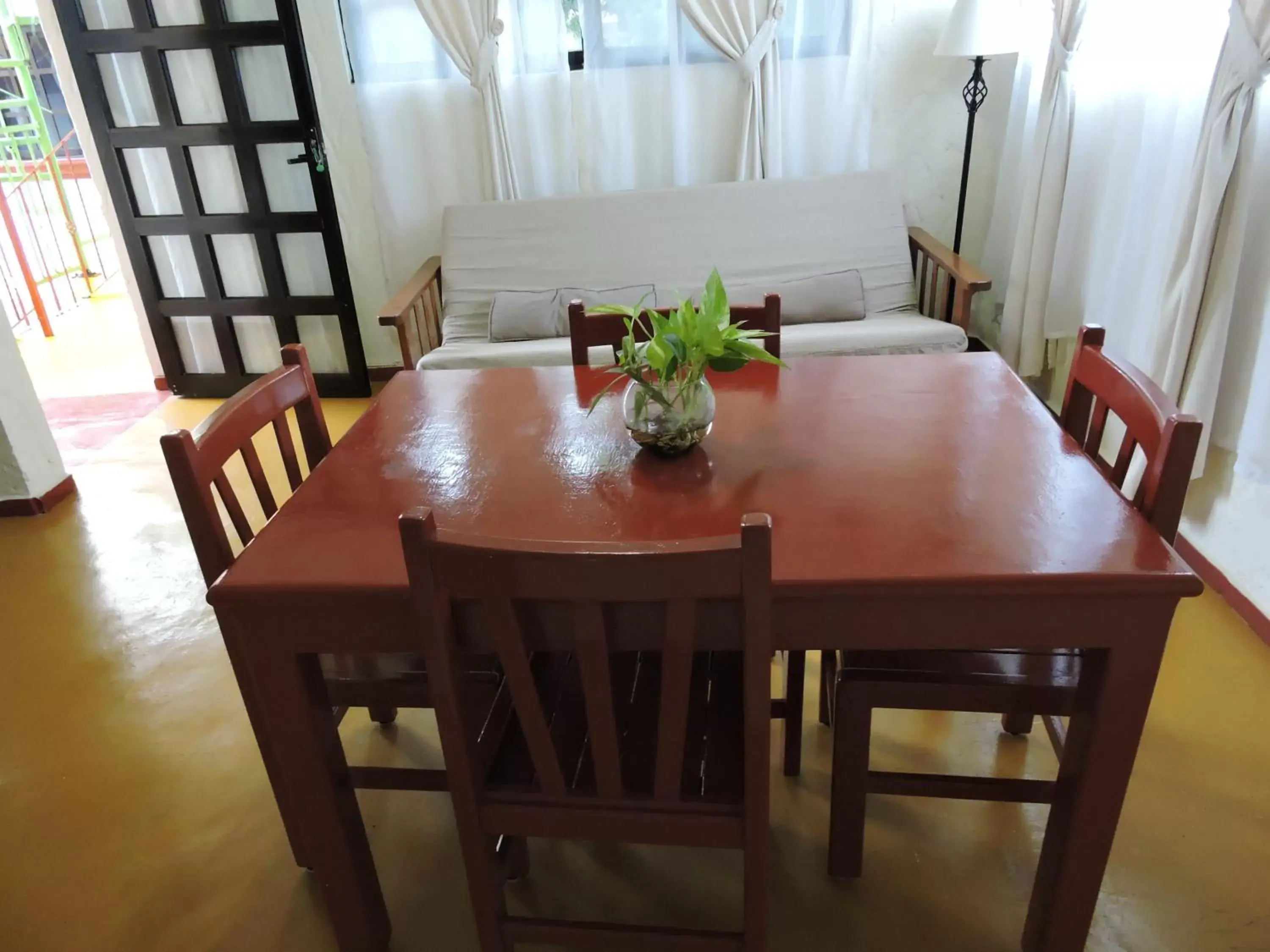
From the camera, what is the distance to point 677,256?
3.24m

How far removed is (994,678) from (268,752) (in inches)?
47.0

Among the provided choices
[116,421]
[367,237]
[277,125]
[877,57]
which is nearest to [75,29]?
[277,125]

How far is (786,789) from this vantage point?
1672 mm

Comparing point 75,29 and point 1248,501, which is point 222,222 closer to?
point 75,29

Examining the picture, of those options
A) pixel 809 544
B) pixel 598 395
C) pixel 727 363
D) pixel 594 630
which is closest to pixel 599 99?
pixel 598 395

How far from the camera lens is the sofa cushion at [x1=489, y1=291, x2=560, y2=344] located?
10.0ft

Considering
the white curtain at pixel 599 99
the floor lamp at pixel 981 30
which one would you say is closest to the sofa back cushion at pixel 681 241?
the white curtain at pixel 599 99

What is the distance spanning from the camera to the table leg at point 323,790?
1162 millimetres

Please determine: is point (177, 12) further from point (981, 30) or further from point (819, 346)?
point (981, 30)

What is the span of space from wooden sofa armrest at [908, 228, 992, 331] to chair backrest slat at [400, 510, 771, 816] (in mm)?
1947

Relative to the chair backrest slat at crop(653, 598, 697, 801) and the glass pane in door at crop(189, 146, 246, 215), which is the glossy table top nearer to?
the chair backrest slat at crop(653, 598, 697, 801)

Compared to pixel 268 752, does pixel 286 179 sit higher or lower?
higher

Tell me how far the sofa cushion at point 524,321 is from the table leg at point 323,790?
1.99 metres

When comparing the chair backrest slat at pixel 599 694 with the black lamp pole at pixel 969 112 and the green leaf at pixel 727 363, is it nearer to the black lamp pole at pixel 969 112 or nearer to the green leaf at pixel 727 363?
the green leaf at pixel 727 363
